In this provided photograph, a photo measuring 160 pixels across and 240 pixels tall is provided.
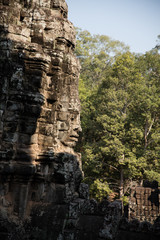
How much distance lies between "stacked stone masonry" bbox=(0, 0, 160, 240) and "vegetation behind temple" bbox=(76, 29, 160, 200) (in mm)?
8419

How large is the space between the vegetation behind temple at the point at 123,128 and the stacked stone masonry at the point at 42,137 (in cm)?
842

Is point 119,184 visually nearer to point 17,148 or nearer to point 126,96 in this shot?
point 126,96

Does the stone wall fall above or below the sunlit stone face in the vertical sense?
below

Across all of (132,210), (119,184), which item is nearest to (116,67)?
(119,184)

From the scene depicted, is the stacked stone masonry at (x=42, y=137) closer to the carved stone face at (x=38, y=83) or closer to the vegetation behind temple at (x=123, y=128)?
the carved stone face at (x=38, y=83)

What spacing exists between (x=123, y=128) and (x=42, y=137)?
422 inches

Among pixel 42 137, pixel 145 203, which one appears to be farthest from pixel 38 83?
pixel 145 203

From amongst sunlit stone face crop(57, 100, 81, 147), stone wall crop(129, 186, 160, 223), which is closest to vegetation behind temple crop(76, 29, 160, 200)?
stone wall crop(129, 186, 160, 223)

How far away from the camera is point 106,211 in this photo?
4.90m

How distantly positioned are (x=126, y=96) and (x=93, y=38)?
14151 millimetres

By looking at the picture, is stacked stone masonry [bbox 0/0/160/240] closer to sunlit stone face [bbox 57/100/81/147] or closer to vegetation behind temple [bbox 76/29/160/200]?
sunlit stone face [bbox 57/100/81/147]

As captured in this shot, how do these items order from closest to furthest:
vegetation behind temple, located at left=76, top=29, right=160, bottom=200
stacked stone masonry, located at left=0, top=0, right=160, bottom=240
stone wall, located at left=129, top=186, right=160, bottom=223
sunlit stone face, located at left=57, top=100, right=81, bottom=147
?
stacked stone masonry, located at left=0, top=0, right=160, bottom=240
sunlit stone face, located at left=57, top=100, right=81, bottom=147
stone wall, located at left=129, top=186, right=160, bottom=223
vegetation behind temple, located at left=76, top=29, right=160, bottom=200

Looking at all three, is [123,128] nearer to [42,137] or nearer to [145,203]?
[145,203]

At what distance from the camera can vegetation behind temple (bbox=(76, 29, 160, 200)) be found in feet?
46.1
